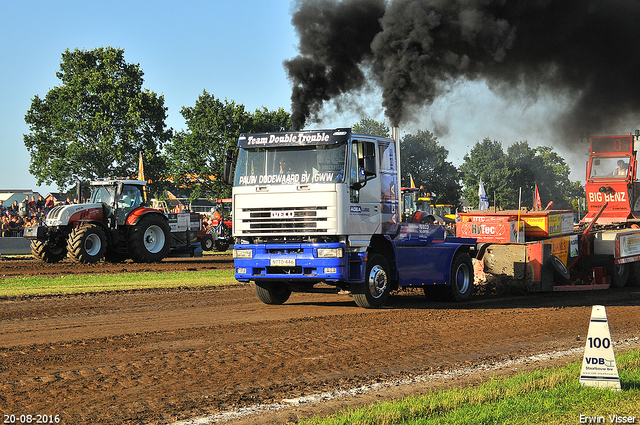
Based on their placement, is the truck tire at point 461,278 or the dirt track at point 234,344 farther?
the truck tire at point 461,278

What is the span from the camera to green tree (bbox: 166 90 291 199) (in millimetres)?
61562

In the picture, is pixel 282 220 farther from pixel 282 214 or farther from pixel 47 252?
pixel 47 252

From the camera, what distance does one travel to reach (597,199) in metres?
20.3

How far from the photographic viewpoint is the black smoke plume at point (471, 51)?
632 inches

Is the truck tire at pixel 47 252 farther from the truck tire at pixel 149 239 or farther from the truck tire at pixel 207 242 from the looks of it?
the truck tire at pixel 207 242

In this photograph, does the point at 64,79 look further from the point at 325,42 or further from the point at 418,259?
the point at 418,259

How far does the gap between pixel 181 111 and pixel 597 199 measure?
161 ft

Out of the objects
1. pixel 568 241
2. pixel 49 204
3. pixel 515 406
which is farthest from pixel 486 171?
pixel 515 406

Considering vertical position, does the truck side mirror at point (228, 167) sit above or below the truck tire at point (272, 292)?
above

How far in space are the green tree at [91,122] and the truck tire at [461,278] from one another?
42.8 metres

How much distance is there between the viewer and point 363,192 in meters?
11.6

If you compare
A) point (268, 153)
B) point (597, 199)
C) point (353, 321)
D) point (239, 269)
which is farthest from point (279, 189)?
point (597, 199)

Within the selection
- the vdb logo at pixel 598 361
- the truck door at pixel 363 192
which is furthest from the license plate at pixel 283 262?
the vdb logo at pixel 598 361

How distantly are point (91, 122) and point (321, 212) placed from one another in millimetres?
45472
